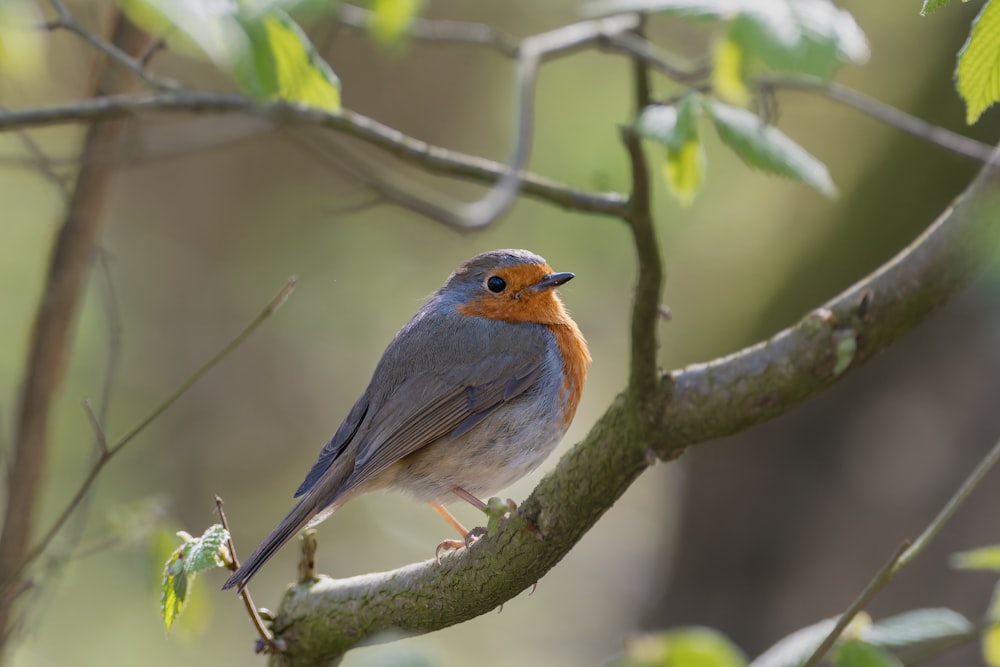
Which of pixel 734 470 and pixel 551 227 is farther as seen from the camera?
pixel 551 227

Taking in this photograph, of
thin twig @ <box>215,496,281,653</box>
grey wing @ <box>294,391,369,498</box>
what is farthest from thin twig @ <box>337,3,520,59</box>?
thin twig @ <box>215,496,281,653</box>

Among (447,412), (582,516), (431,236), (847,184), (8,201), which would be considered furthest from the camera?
(431,236)

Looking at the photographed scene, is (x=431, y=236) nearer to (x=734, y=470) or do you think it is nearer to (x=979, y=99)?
(x=734, y=470)

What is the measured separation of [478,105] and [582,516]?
7383 mm

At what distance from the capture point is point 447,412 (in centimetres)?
431

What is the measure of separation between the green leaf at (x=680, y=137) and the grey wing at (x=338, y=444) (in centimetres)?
164

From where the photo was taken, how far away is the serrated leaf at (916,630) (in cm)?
279

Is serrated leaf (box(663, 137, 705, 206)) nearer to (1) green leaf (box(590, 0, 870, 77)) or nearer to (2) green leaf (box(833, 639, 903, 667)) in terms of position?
(1) green leaf (box(590, 0, 870, 77))

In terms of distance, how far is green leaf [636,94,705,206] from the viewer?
282 centimetres

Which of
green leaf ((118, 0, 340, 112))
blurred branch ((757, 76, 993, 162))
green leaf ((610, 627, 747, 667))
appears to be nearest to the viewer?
green leaf ((610, 627, 747, 667))

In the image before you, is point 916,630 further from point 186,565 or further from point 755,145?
point 186,565

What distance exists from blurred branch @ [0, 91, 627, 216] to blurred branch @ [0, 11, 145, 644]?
877mm

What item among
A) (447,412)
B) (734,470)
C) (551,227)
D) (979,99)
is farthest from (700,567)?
(979,99)

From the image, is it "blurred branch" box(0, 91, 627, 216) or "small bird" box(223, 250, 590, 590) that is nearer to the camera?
"blurred branch" box(0, 91, 627, 216)
